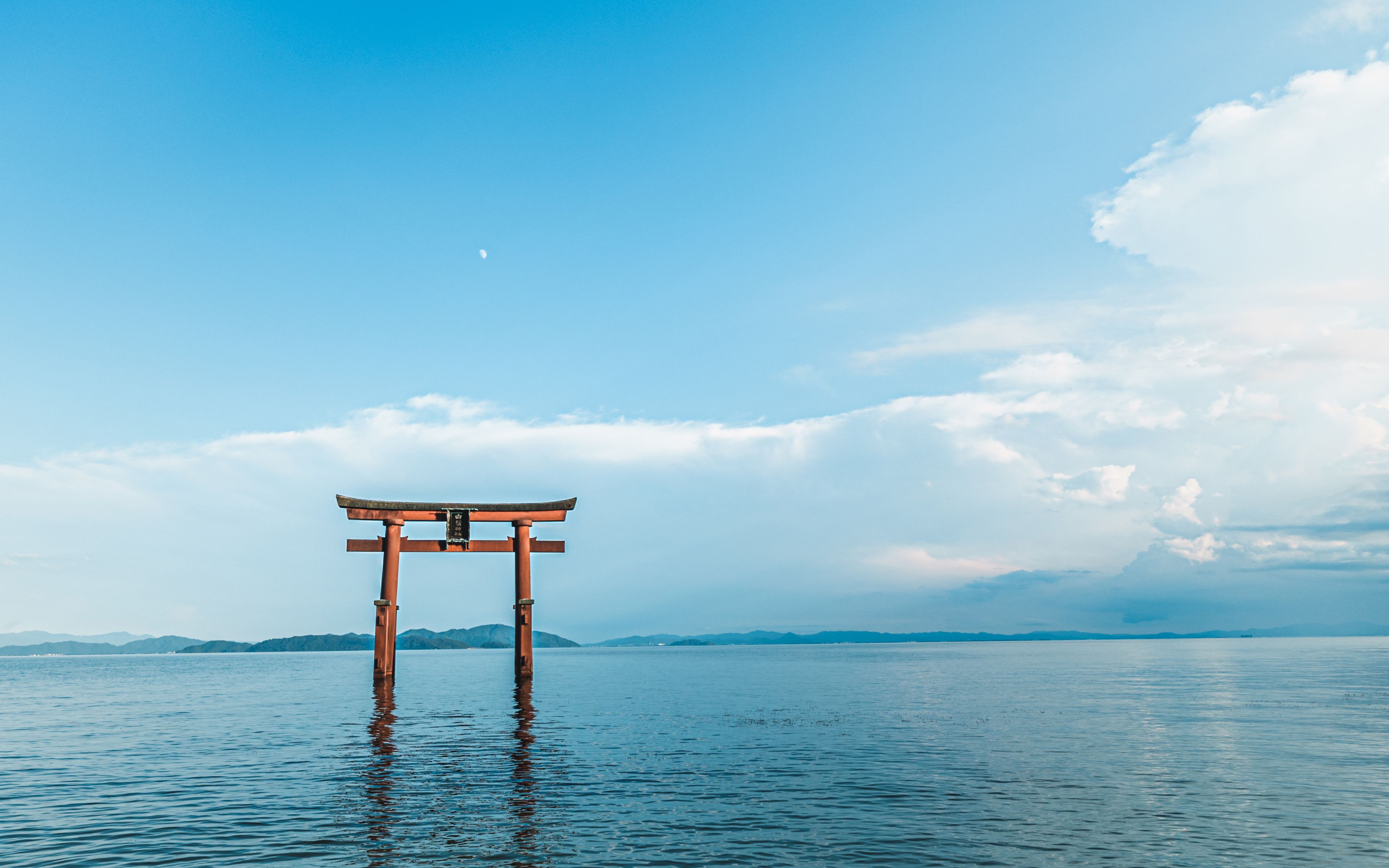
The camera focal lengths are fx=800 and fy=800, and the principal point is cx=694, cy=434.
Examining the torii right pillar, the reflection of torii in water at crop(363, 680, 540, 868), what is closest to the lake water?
the reflection of torii in water at crop(363, 680, 540, 868)

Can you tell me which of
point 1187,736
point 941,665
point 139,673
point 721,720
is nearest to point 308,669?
point 139,673

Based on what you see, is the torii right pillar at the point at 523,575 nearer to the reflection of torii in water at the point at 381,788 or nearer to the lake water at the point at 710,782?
the lake water at the point at 710,782

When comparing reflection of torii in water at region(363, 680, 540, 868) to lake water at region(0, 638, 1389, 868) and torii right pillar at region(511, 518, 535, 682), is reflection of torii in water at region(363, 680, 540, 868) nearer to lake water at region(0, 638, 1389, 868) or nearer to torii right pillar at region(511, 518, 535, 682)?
lake water at region(0, 638, 1389, 868)

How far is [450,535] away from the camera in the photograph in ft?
108

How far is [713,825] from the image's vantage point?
13.3 m

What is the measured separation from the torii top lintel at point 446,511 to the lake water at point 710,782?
7.89 metres

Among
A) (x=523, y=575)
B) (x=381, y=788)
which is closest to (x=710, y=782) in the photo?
(x=381, y=788)

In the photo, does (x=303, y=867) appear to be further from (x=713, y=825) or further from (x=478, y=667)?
(x=478, y=667)

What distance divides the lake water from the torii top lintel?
25.9 feet

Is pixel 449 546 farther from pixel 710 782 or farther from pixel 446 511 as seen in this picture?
pixel 710 782

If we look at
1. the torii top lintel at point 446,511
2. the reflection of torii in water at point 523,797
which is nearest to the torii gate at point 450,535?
the torii top lintel at point 446,511

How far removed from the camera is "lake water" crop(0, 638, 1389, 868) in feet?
39.3

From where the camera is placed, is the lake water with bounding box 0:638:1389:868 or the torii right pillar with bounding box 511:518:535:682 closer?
the lake water with bounding box 0:638:1389:868

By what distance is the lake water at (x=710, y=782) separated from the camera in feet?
39.3
